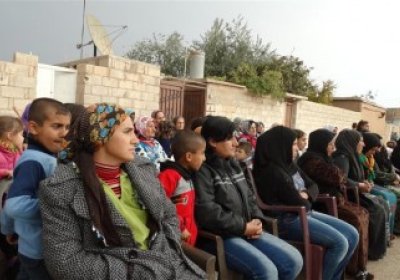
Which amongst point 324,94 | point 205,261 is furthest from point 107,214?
point 324,94

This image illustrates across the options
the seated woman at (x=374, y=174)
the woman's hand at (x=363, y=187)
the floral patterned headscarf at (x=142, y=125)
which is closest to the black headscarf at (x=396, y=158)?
the seated woman at (x=374, y=174)

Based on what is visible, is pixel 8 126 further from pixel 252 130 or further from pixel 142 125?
pixel 252 130

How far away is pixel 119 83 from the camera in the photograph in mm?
7152

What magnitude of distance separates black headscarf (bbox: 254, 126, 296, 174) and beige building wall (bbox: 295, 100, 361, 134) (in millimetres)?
10092

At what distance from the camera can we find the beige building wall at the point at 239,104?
9609 millimetres

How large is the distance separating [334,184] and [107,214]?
3.15 meters

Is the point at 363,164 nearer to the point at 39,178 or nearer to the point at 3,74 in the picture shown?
the point at 39,178

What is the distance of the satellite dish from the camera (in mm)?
9086

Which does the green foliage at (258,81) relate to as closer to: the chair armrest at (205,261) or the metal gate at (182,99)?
the metal gate at (182,99)

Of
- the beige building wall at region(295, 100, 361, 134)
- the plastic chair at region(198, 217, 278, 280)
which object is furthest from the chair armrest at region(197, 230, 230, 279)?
the beige building wall at region(295, 100, 361, 134)

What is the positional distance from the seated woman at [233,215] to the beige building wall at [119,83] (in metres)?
4.01

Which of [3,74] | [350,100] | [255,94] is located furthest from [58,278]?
[350,100]

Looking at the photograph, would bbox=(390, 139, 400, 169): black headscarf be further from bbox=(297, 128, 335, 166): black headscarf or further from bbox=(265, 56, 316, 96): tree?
Result: bbox=(265, 56, 316, 96): tree

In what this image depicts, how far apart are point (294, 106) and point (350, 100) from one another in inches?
333
